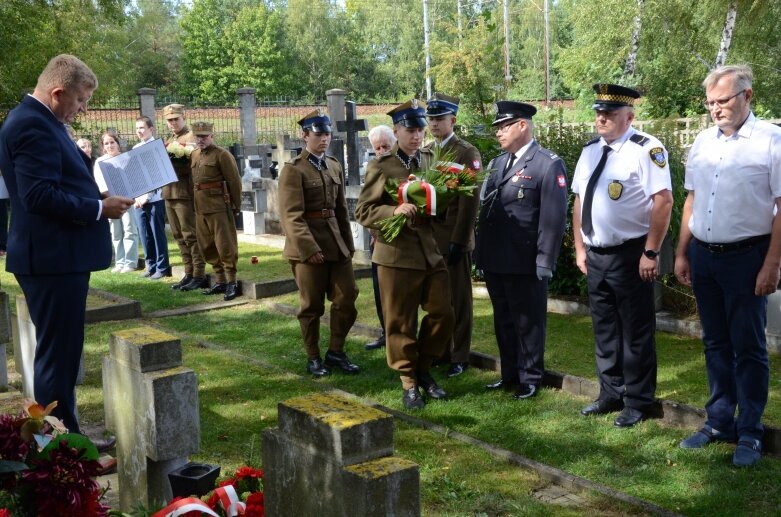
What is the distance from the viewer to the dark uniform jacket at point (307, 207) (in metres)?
7.70

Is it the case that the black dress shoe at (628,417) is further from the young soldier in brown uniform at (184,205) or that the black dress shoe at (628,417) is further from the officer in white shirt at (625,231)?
the young soldier in brown uniform at (184,205)

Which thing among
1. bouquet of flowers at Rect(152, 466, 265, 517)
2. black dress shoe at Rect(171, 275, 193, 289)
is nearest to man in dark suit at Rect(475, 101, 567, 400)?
bouquet of flowers at Rect(152, 466, 265, 517)

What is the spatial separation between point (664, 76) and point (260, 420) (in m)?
30.7

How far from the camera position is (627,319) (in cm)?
614

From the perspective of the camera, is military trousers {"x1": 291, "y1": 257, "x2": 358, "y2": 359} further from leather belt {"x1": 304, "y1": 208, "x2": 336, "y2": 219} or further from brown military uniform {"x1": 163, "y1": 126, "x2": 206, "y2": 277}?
brown military uniform {"x1": 163, "y1": 126, "x2": 206, "y2": 277}

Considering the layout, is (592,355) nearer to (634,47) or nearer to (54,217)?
(54,217)

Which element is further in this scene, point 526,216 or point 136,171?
point 526,216

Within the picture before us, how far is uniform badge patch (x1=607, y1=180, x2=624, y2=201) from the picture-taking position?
19.7 feet

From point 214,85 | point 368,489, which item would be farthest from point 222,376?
point 214,85

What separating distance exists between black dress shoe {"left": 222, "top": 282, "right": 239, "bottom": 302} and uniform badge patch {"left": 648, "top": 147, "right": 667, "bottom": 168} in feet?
21.2

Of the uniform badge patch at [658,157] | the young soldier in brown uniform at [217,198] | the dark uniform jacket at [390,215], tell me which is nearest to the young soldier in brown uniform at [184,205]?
the young soldier in brown uniform at [217,198]

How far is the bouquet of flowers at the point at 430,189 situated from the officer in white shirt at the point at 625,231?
0.80 m

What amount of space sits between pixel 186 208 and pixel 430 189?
6.31m

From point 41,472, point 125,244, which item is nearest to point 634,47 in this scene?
point 125,244
